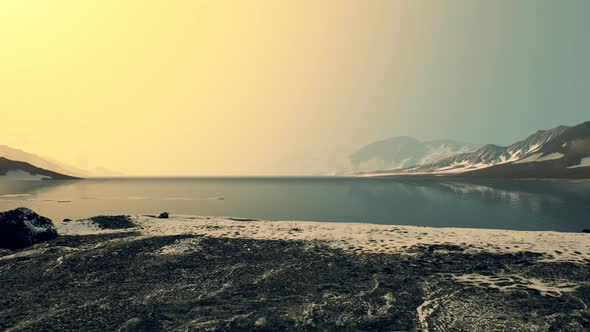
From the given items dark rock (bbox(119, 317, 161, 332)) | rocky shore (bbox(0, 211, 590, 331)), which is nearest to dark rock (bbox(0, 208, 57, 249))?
rocky shore (bbox(0, 211, 590, 331))

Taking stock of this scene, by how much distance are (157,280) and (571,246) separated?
23809 millimetres

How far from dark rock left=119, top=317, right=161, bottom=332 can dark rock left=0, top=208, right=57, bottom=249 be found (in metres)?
17.2

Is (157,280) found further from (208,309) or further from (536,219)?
(536,219)

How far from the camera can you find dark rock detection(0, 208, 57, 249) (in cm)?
2189

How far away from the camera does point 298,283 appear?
47.5 ft

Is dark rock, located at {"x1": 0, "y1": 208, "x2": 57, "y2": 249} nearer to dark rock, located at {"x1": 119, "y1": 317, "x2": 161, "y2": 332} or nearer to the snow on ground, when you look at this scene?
the snow on ground

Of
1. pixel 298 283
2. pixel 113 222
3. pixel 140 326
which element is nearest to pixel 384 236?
pixel 298 283

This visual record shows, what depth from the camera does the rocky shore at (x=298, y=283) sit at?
422 inches

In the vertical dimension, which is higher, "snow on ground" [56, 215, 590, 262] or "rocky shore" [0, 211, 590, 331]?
"snow on ground" [56, 215, 590, 262]

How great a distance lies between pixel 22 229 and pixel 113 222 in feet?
29.8

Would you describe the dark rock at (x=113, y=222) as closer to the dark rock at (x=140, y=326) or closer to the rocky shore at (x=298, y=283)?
the rocky shore at (x=298, y=283)

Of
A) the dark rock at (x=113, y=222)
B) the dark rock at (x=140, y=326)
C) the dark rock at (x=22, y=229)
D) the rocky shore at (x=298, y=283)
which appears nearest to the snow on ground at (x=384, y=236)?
the rocky shore at (x=298, y=283)

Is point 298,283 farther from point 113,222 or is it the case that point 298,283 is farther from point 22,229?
point 113,222

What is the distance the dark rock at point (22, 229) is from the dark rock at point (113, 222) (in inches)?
214
